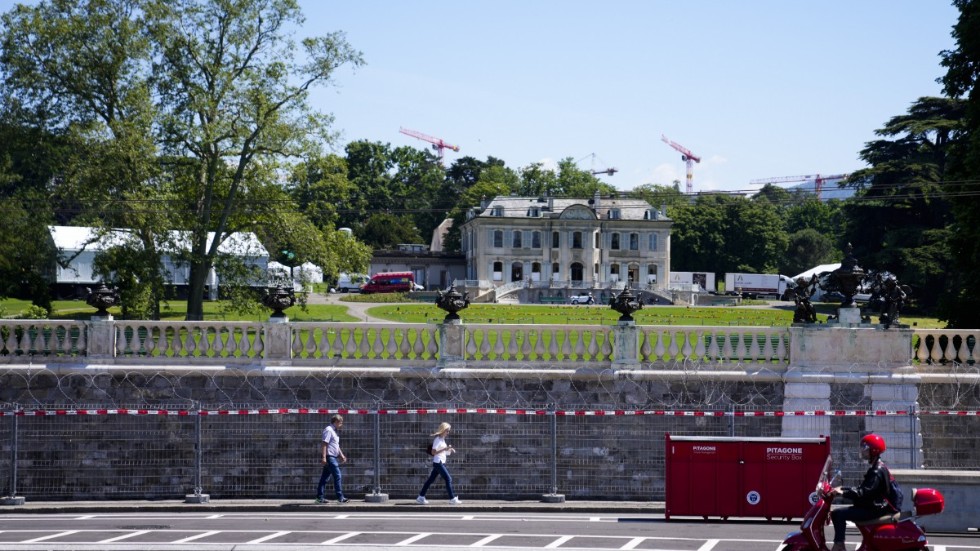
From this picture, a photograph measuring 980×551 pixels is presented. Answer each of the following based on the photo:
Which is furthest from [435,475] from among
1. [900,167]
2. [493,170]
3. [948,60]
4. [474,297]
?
[493,170]

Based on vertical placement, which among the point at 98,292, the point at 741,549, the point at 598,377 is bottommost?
the point at 741,549

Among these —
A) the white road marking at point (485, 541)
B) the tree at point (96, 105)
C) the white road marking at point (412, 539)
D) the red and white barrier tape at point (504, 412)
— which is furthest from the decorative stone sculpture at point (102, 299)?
the tree at point (96, 105)

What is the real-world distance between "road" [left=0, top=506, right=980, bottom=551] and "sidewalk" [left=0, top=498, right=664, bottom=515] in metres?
0.16

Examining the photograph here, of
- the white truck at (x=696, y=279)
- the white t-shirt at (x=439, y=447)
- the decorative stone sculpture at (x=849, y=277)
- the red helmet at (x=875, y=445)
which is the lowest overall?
the white t-shirt at (x=439, y=447)

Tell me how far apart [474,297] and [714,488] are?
272 feet

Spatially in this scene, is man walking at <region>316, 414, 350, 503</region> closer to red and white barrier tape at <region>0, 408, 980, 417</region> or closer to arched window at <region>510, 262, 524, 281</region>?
red and white barrier tape at <region>0, 408, 980, 417</region>

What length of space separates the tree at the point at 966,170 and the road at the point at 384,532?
755 inches

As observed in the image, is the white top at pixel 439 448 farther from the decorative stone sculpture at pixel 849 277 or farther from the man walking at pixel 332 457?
the decorative stone sculpture at pixel 849 277

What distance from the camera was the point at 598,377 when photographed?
21.8 m

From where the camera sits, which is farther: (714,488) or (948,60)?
(948,60)

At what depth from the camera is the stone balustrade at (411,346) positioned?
21781 mm

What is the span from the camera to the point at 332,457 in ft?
66.5

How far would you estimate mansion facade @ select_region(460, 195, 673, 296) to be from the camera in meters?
118

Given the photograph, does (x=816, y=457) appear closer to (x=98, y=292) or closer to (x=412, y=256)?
(x=98, y=292)
